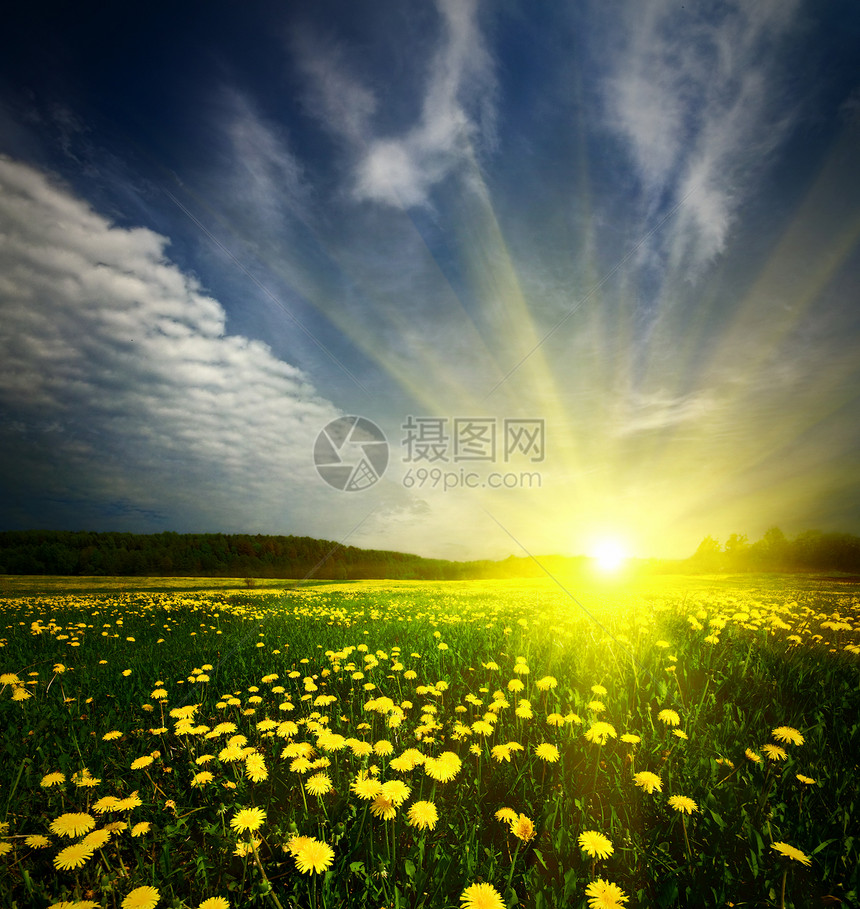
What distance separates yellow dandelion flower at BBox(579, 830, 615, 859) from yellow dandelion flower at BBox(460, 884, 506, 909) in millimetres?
489

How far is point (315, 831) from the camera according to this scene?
222cm

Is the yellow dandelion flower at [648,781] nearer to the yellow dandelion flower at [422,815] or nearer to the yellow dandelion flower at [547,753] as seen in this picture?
the yellow dandelion flower at [547,753]

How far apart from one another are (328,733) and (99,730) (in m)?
2.40

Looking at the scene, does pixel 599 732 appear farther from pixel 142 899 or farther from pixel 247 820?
pixel 142 899

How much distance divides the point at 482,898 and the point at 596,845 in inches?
23.5

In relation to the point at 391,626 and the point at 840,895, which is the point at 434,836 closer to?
the point at 840,895

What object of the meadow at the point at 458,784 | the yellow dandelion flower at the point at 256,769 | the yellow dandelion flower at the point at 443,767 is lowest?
the meadow at the point at 458,784

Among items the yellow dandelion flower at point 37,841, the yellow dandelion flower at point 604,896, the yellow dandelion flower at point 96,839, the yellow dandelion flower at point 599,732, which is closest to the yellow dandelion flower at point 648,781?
the yellow dandelion flower at point 599,732

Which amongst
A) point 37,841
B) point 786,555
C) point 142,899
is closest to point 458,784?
point 142,899

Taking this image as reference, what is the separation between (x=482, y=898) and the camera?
61.7 inches

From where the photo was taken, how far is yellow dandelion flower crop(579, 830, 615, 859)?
5.92ft

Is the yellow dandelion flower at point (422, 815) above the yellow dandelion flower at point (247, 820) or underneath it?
above

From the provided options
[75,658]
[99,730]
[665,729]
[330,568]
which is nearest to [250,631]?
[75,658]

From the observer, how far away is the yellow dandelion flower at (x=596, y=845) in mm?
1805
